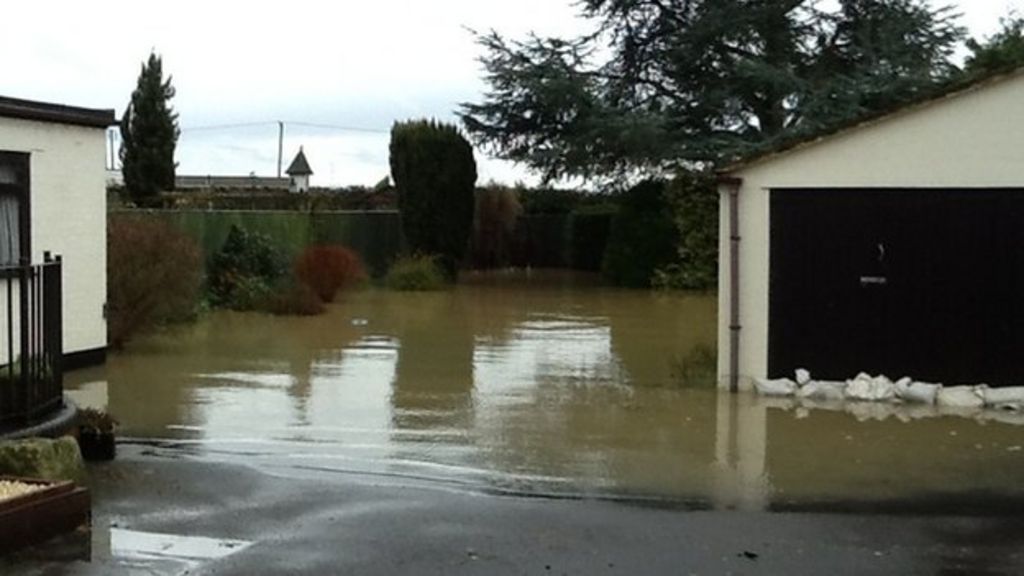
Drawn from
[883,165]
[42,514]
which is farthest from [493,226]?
[42,514]

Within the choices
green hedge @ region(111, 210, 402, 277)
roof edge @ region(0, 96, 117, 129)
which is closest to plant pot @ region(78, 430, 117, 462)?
roof edge @ region(0, 96, 117, 129)

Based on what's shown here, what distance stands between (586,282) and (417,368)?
21.3 m

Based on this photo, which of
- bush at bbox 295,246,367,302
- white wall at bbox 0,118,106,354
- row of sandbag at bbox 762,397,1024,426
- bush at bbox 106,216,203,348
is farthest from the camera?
bush at bbox 295,246,367,302

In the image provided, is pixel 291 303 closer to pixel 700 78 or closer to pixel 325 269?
pixel 325 269

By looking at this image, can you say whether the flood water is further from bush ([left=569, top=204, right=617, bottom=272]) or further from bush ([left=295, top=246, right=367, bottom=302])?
bush ([left=569, top=204, right=617, bottom=272])

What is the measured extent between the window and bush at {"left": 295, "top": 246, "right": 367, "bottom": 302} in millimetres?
11615

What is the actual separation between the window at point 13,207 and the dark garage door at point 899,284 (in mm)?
8026

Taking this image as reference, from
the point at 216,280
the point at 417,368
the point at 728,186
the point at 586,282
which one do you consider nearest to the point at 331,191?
the point at 586,282

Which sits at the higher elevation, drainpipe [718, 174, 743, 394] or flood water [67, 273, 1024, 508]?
drainpipe [718, 174, 743, 394]

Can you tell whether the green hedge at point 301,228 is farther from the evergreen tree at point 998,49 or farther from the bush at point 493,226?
the evergreen tree at point 998,49

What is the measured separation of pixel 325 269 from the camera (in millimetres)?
28438

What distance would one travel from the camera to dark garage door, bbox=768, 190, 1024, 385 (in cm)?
1402

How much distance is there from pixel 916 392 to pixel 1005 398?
0.81 m

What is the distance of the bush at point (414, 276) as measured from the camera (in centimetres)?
3350
